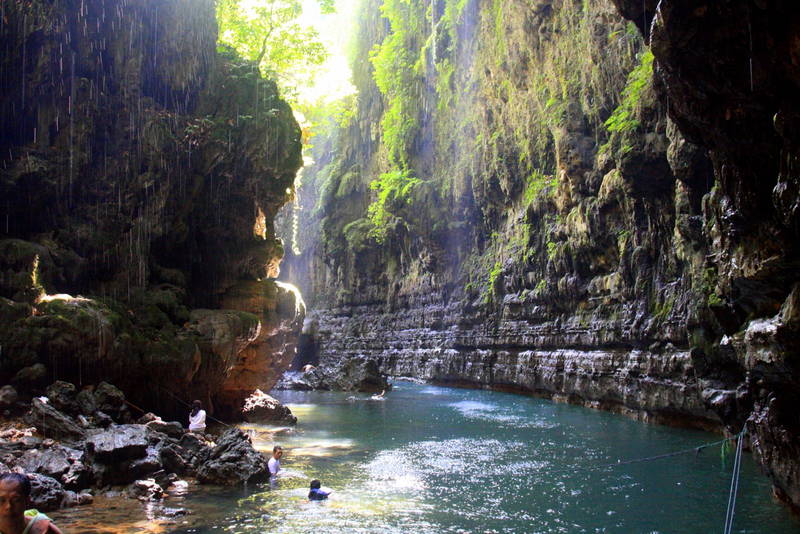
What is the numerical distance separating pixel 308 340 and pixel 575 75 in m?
33.2

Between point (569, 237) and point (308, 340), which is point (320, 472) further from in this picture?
point (308, 340)

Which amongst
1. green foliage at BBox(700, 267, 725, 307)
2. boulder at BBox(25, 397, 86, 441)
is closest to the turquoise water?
boulder at BBox(25, 397, 86, 441)

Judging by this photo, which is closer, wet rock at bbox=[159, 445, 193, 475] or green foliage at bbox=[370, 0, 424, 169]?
wet rock at bbox=[159, 445, 193, 475]

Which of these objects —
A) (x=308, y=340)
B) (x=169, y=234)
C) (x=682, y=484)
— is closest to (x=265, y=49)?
(x=169, y=234)

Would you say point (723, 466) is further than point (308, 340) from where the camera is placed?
No

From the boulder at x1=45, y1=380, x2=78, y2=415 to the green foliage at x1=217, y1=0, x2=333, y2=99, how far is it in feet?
50.3

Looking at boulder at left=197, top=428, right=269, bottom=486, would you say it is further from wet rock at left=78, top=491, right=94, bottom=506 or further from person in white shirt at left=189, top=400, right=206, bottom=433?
person in white shirt at left=189, top=400, right=206, bottom=433

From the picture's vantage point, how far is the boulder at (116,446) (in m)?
10.3

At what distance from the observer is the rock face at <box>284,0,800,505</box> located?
7363mm

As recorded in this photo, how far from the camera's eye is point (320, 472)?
1248 cm

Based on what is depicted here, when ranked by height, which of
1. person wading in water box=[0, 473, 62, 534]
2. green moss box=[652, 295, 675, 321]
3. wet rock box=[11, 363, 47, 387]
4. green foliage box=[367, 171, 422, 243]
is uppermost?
green foliage box=[367, 171, 422, 243]

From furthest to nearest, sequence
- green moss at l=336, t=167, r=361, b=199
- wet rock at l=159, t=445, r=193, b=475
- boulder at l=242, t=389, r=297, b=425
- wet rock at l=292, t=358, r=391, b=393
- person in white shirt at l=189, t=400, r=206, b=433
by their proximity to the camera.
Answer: green moss at l=336, t=167, r=361, b=199, wet rock at l=292, t=358, r=391, b=393, boulder at l=242, t=389, r=297, b=425, person in white shirt at l=189, t=400, r=206, b=433, wet rock at l=159, t=445, r=193, b=475

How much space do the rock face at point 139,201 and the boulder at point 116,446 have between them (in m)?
2.65

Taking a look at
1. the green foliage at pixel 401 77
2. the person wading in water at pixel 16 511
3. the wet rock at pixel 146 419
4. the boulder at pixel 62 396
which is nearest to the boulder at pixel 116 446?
the boulder at pixel 62 396
